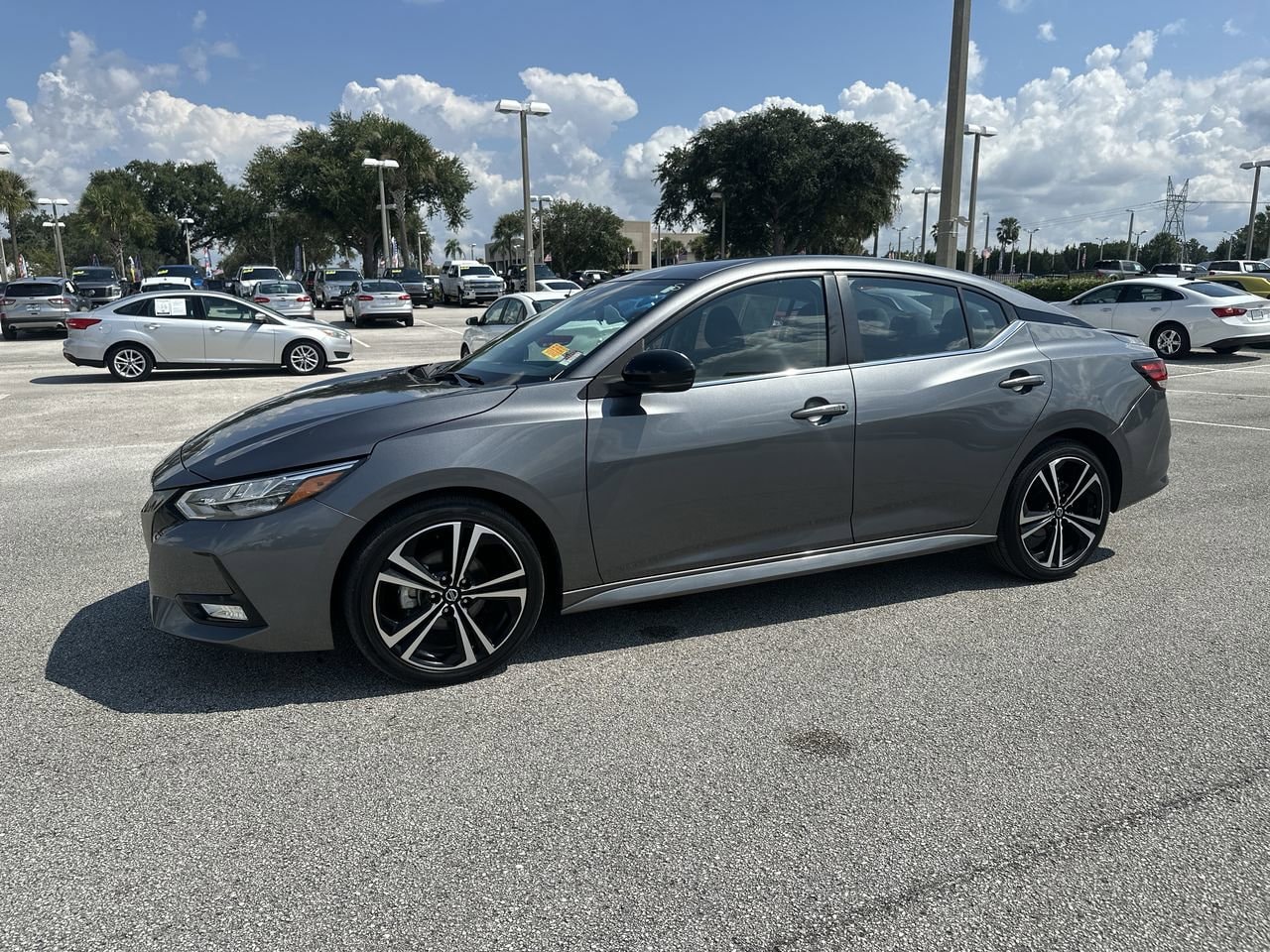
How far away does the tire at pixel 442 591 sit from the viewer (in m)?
3.38

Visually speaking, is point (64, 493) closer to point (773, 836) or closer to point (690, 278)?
point (690, 278)

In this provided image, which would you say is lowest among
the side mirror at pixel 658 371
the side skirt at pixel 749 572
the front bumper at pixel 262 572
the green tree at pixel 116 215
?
the side skirt at pixel 749 572

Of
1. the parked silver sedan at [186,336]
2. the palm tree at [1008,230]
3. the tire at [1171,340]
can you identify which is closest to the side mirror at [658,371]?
the parked silver sedan at [186,336]

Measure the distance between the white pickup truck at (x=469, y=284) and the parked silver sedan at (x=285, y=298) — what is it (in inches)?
637

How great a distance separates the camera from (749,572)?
3.95 m

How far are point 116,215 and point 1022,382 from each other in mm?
79888

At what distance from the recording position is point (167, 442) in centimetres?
890

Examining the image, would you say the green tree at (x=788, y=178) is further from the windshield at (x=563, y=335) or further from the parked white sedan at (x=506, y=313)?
the windshield at (x=563, y=335)

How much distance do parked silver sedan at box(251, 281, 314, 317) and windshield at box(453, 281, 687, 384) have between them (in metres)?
21.8

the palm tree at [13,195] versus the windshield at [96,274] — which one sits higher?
the palm tree at [13,195]

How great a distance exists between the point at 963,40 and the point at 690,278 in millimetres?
12066

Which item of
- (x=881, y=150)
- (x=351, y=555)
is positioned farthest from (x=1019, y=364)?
(x=881, y=150)

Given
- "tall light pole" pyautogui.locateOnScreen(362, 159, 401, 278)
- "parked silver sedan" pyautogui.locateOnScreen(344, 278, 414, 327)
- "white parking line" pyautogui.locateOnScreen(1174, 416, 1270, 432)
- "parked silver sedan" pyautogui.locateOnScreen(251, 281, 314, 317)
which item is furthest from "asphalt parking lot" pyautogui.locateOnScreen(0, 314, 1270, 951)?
"tall light pole" pyautogui.locateOnScreen(362, 159, 401, 278)

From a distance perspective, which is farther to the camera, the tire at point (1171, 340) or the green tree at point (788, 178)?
the green tree at point (788, 178)
